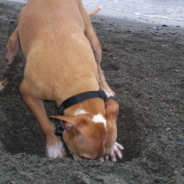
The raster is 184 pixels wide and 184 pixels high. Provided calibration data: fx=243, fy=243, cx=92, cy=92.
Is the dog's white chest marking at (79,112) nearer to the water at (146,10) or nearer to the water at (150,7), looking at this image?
the water at (146,10)

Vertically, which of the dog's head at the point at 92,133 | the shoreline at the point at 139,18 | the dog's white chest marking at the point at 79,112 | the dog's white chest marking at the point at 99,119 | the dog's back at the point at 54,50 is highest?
the dog's back at the point at 54,50

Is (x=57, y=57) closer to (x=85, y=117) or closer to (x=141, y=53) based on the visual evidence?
(x=85, y=117)

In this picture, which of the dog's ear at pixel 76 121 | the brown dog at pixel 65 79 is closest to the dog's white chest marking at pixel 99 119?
the brown dog at pixel 65 79

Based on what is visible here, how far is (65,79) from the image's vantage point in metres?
2.58

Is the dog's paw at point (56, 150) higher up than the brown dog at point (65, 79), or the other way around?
the brown dog at point (65, 79)

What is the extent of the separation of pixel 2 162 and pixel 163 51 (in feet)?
15.4

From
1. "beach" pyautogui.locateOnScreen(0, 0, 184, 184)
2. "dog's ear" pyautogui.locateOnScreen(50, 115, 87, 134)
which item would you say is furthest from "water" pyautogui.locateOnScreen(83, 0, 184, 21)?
"dog's ear" pyautogui.locateOnScreen(50, 115, 87, 134)

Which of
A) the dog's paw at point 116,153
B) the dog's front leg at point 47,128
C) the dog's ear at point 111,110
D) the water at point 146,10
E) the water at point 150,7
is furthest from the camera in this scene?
the water at point 150,7

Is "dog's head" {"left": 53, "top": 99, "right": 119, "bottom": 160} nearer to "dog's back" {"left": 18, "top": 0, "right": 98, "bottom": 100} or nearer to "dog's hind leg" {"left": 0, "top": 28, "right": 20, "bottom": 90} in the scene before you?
"dog's back" {"left": 18, "top": 0, "right": 98, "bottom": 100}

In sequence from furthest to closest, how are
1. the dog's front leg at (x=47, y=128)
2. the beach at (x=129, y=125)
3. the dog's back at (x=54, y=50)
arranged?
the dog's front leg at (x=47, y=128)
the dog's back at (x=54, y=50)
the beach at (x=129, y=125)

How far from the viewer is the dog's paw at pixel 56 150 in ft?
9.89

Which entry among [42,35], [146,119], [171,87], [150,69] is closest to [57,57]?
[42,35]

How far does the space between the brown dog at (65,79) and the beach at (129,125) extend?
20 cm

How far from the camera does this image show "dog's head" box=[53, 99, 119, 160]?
228cm
